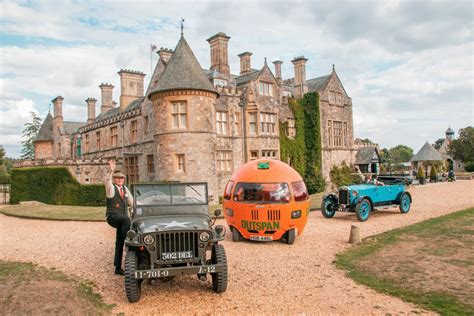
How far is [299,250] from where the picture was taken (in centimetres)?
954

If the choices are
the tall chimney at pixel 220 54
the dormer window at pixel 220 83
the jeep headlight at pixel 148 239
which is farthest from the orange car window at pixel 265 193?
the tall chimney at pixel 220 54

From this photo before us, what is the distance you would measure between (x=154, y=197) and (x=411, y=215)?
11.9m

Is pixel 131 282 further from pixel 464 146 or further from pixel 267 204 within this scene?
pixel 464 146

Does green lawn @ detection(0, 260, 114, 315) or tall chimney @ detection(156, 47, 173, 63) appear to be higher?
tall chimney @ detection(156, 47, 173, 63)

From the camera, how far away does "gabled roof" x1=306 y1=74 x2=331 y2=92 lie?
108 ft

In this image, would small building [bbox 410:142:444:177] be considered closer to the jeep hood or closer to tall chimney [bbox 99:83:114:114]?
tall chimney [bbox 99:83:114:114]

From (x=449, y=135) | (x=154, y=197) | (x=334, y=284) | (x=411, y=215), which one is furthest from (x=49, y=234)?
(x=449, y=135)

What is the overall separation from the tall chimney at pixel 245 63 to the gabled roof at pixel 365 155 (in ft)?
46.2

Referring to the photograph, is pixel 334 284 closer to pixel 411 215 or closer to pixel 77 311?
pixel 77 311

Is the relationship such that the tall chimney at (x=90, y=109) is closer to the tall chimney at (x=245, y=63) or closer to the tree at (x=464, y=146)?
the tall chimney at (x=245, y=63)

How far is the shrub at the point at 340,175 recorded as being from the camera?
1293 inches

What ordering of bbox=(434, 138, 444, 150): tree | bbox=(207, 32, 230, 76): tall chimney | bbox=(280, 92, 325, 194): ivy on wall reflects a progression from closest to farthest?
1. bbox=(207, 32, 230, 76): tall chimney
2. bbox=(280, 92, 325, 194): ivy on wall
3. bbox=(434, 138, 444, 150): tree

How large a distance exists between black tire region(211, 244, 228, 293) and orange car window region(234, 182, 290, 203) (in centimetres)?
412

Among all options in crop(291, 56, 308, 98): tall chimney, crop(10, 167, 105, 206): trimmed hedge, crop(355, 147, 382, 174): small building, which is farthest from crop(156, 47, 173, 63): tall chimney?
crop(355, 147, 382, 174): small building
